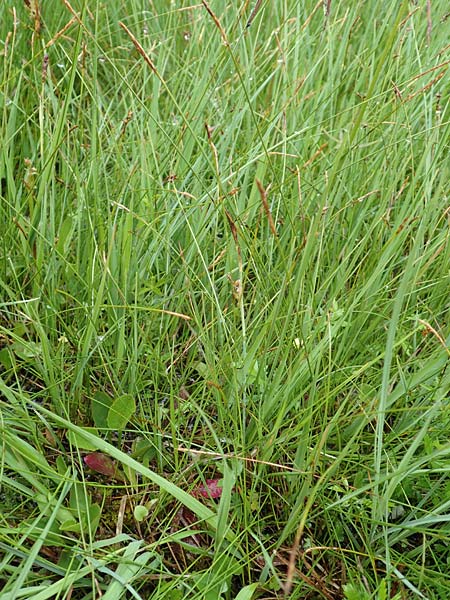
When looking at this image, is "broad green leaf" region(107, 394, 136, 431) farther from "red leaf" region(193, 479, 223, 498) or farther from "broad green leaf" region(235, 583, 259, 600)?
"broad green leaf" region(235, 583, 259, 600)

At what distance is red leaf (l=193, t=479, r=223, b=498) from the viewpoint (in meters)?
1.14

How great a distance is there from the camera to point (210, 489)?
1.15 meters

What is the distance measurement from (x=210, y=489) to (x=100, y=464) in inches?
7.5

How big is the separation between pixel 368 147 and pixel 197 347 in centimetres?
69

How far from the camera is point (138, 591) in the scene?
104 cm

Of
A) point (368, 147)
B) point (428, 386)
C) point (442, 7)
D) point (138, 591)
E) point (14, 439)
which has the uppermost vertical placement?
point (442, 7)

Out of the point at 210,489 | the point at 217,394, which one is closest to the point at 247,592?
the point at 210,489

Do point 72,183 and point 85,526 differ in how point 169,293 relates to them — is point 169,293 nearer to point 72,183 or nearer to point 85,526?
point 72,183

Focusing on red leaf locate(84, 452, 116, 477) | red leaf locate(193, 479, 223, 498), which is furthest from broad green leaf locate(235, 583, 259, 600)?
red leaf locate(84, 452, 116, 477)

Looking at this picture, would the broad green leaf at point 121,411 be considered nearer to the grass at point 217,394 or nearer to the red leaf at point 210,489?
the grass at point 217,394

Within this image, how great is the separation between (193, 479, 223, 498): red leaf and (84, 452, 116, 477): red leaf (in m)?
0.15

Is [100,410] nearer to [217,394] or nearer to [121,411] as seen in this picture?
[121,411]

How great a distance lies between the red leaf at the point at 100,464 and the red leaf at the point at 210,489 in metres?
0.15

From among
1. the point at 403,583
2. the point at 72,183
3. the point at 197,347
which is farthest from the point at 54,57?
the point at 403,583
